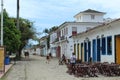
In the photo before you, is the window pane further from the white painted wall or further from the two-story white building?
the two-story white building

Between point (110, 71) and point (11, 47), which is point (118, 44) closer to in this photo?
point (110, 71)

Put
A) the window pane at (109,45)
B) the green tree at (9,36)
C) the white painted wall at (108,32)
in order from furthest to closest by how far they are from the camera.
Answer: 1. the green tree at (9,36)
2. the window pane at (109,45)
3. the white painted wall at (108,32)

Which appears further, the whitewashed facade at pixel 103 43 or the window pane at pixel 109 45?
the window pane at pixel 109 45

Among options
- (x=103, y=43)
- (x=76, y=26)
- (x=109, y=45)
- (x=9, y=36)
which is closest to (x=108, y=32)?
(x=109, y=45)

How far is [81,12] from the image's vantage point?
75.4 meters

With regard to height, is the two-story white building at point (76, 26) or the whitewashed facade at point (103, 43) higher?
the two-story white building at point (76, 26)

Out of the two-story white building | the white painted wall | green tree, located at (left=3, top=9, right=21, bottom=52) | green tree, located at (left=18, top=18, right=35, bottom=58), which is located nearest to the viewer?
the white painted wall

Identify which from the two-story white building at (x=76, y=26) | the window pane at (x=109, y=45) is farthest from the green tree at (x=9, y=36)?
the two-story white building at (x=76, y=26)

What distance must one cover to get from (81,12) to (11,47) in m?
34.1

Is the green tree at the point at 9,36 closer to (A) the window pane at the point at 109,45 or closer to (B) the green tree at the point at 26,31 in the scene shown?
(A) the window pane at the point at 109,45

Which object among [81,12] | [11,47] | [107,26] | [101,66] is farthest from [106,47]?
[81,12]

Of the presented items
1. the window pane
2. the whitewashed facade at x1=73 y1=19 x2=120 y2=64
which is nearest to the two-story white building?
the whitewashed facade at x1=73 y1=19 x2=120 y2=64

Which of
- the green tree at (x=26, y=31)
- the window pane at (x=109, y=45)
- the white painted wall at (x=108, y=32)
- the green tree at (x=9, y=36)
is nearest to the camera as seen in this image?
the white painted wall at (x=108, y=32)

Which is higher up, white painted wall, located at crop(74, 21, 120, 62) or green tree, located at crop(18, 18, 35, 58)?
green tree, located at crop(18, 18, 35, 58)
